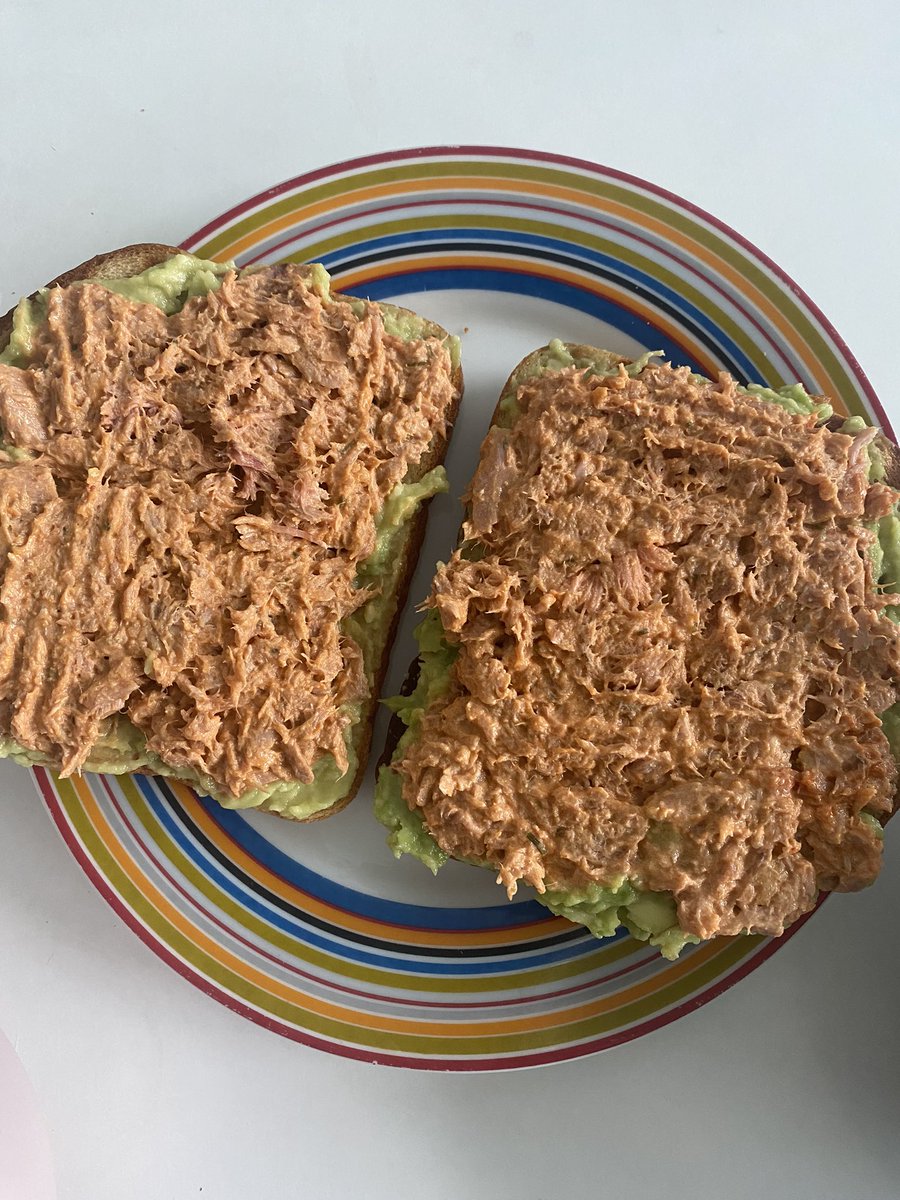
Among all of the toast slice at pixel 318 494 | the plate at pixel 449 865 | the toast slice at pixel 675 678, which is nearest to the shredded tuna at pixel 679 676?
the toast slice at pixel 675 678

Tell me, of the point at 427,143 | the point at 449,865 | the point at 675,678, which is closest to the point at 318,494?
the point at 675,678

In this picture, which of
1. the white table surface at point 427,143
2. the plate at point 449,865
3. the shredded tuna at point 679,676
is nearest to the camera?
the shredded tuna at point 679,676

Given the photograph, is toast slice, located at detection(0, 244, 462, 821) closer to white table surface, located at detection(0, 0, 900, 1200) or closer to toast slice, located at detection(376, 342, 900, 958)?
toast slice, located at detection(376, 342, 900, 958)

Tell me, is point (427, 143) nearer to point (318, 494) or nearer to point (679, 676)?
point (318, 494)

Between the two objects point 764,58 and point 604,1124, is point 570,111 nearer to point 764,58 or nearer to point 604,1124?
point 764,58

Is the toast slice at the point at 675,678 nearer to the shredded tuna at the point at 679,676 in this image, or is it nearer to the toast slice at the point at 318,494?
the shredded tuna at the point at 679,676

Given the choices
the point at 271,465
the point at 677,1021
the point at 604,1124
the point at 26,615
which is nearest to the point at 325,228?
the point at 271,465
